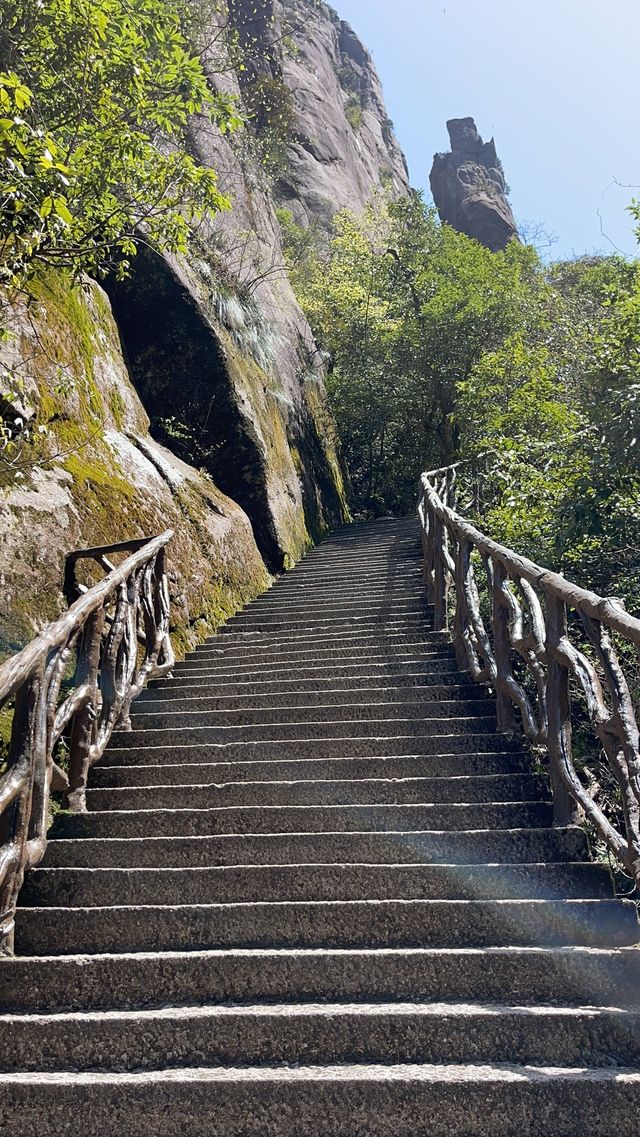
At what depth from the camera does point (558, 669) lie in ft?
10.8

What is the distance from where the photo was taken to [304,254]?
79.6 ft

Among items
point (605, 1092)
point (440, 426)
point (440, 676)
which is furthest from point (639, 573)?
point (440, 426)

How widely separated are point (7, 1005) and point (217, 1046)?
2.57ft

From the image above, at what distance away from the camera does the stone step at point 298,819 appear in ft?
11.0

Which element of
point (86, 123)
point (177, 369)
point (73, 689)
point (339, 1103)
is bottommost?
point (339, 1103)

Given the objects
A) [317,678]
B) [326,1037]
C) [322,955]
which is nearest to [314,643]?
[317,678]

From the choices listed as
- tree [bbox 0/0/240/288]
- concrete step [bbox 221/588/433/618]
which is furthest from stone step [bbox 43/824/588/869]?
concrete step [bbox 221/588/433/618]

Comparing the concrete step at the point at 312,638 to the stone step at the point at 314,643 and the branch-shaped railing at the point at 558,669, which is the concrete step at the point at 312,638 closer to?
the stone step at the point at 314,643

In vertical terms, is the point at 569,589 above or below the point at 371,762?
above

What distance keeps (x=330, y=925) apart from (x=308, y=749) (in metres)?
1.50

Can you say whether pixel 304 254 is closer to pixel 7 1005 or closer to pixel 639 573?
pixel 639 573

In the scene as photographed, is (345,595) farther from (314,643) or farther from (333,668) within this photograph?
(333,668)

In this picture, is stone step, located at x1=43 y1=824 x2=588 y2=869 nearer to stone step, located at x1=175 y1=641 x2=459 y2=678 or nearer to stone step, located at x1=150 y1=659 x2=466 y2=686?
stone step, located at x1=150 y1=659 x2=466 y2=686

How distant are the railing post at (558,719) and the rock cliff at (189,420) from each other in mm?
2870
